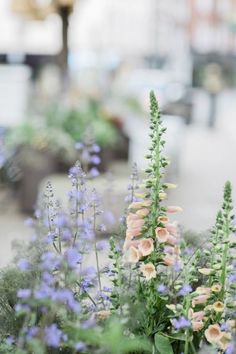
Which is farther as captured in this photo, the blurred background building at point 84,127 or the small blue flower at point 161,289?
the blurred background building at point 84,127

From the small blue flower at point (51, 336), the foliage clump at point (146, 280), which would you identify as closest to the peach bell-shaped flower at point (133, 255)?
the foliage clump at point (146, 280)

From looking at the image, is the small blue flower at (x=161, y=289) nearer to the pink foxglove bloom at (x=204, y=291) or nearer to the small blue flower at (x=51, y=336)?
the pink foxglove bloom at (x=204, y=291)

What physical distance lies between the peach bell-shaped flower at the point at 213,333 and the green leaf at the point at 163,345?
0.15 m

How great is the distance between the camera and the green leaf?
238 cm

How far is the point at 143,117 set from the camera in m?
13.5

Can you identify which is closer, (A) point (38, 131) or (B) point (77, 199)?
(B) point (77, 199)

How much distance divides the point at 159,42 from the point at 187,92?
29.5m

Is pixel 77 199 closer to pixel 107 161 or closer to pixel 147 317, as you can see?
pixel 147 317

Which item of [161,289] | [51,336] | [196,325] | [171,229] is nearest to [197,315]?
[196,325]

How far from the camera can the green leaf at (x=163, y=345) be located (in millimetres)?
2377

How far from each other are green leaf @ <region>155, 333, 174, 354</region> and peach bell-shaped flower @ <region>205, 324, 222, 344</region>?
6.0 inches

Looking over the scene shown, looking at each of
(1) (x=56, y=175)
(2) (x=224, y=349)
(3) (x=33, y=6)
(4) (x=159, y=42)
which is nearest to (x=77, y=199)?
(2) (x=224, y=349)

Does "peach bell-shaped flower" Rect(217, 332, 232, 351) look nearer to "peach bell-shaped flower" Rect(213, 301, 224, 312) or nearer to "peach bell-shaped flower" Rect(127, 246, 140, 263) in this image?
"peach bell-shaped flower" Rect(213, 301, 224, 312)

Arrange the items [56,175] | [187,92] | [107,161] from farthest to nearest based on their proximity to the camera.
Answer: [187,92], [107,161], [56,175]
